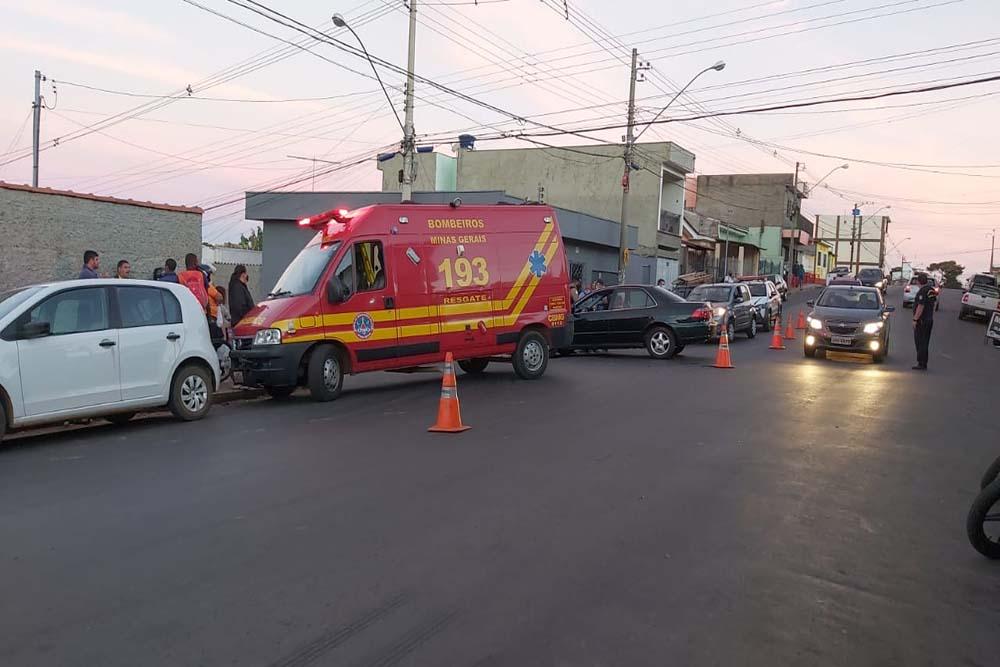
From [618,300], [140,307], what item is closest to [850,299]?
[618,300]

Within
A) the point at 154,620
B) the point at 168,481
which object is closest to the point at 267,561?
the point at 154,620

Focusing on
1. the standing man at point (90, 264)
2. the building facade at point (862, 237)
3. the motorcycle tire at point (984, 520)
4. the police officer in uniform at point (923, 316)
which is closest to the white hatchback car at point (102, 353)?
the standing man at point (90, 264)

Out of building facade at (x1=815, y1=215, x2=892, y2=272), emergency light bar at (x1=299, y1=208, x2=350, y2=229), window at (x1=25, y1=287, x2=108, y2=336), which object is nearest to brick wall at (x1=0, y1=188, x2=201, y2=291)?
emergency light bar at (x1=299, y1=208, x2=350, y2=229)

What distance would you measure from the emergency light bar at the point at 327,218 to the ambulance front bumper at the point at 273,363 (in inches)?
91.9

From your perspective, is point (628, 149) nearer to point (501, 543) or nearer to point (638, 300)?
point (638, 300)

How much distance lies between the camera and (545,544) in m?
5.32

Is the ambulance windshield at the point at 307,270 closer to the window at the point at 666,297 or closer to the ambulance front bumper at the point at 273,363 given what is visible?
the ambulance front bumper at the point at 273,363

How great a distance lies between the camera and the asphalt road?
392cm

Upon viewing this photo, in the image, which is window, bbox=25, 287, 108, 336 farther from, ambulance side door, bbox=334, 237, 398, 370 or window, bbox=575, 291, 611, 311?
window, bbox=575, 291, 611, 311

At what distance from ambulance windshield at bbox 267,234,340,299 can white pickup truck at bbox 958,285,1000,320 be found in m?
32.0

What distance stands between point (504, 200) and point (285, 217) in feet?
34.0

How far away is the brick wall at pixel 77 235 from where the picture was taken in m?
13.7

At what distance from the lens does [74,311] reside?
9039 mm

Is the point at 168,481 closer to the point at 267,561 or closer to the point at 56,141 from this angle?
the point at 267,561
